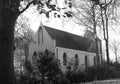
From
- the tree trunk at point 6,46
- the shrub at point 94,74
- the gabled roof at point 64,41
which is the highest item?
the gabled roof at point 64,41

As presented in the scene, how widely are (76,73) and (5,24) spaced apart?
17.3 meters

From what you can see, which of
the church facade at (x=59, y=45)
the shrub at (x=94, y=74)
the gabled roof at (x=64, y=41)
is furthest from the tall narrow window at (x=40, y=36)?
the shrub at (x=94, y=74)

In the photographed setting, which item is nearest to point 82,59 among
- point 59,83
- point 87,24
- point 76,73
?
point 87,24

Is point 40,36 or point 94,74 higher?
point 40,36

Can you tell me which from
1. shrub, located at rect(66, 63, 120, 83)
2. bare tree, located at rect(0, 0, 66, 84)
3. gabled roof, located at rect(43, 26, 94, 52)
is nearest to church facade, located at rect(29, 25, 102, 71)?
gabled roof, located at rect(43, 26, 94, 52)

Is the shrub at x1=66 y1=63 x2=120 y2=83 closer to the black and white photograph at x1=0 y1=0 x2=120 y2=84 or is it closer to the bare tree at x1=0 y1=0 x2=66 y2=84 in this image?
the black and white photograph at x1=0 y1=0 x2=120 y2=84

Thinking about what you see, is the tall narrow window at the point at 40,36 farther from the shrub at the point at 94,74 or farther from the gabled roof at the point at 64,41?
the shrub at the point at 94,74

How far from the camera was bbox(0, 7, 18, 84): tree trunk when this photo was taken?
6.73 metres

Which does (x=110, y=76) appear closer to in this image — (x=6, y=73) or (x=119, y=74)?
(x=119, y=74)

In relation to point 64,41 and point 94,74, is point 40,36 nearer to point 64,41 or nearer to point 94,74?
point 64,41

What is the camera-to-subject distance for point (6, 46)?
22.9ft

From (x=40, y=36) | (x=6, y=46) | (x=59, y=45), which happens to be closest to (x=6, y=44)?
(x=6, y=46)

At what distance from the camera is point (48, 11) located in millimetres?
4512

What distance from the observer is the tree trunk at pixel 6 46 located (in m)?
6.73
